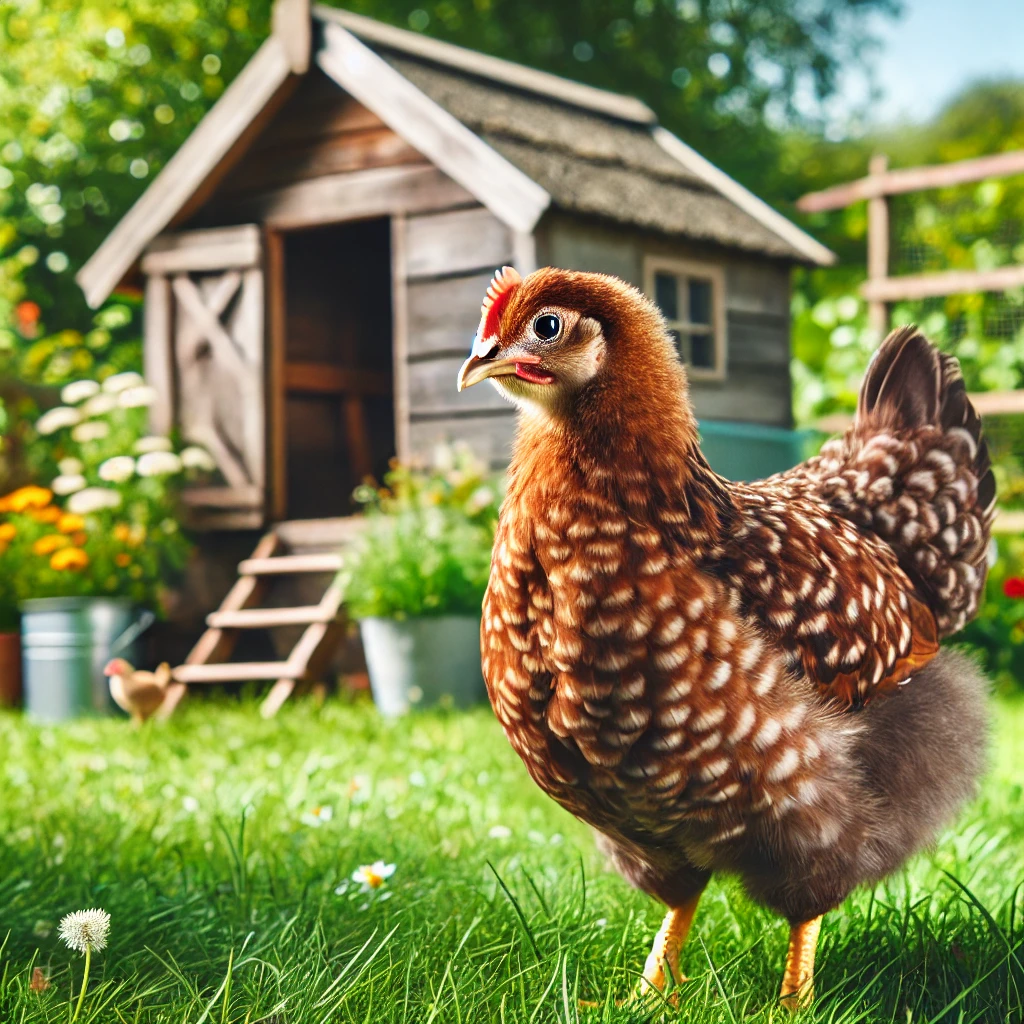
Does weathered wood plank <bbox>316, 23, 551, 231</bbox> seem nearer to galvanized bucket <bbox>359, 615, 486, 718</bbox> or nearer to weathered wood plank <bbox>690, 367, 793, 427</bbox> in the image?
weathered wood plank <bbox>690, 367, 793, 427</bbox>

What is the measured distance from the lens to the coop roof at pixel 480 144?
639 centimetres

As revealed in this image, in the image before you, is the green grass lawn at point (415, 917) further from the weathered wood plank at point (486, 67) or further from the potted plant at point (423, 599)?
the weathered wood plank at point (486, 67)

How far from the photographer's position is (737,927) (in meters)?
2.44

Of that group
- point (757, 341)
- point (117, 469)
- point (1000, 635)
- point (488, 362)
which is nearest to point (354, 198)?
point (117, 469)

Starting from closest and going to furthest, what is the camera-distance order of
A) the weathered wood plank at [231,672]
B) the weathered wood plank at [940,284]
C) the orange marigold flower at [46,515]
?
the weathered wood plank at [231,672]
the orange marigold flower at [46,515]
the weathered wood plank at [940,284]

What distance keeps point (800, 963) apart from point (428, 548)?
13.4ft

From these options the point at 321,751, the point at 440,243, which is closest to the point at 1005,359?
the point at 440,243

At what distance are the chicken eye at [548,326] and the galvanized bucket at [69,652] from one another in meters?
A: 5.21

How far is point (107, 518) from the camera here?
7113mm

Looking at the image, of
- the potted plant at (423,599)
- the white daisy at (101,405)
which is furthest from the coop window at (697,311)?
the white daisy at (101,405)

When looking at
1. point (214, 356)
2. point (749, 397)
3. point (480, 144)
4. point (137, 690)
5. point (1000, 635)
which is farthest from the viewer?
point (749, 397)

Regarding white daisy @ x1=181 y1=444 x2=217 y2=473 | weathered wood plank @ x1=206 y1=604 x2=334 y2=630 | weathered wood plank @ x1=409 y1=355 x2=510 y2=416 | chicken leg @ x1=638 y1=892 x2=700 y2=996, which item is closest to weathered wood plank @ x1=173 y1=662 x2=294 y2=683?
weathered wood plank @ x1=206 y1=604 x2=334 y2=630

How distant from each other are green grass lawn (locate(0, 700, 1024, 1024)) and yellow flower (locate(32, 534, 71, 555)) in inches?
122

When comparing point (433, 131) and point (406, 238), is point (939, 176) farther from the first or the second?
point (406, 238)
